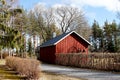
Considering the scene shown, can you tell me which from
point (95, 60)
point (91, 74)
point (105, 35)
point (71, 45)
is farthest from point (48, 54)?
point (105, 35)

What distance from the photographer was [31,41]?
73.9 metres

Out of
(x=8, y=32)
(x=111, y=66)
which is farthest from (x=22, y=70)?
(x=111, y=66)

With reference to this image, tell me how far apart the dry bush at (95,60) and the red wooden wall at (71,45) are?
5.77 m

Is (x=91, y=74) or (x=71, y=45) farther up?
(x=71, y=45)

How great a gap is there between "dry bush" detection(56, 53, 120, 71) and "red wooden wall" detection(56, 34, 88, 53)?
577cm

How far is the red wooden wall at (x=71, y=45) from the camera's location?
39500 mm

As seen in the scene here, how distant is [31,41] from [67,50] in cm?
3520

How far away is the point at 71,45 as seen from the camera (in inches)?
1576

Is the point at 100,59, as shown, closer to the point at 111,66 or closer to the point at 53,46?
the point at 111,66

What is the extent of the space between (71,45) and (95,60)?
1407 centimetres

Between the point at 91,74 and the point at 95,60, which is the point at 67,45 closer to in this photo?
the point at 95,60

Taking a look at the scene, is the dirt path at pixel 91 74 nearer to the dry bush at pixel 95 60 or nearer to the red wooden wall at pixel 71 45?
the dry bush at pixel 95 60

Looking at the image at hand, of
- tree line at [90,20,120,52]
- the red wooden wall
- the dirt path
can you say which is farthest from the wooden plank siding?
tree line at [90,20,120,52]

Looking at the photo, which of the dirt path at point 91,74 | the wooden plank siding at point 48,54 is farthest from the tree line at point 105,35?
the dirt path at point 91,74
